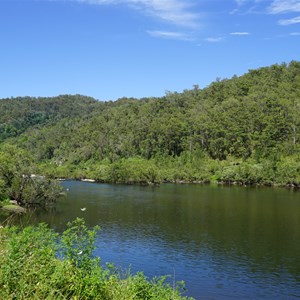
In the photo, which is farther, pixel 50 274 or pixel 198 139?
pixel 198 139

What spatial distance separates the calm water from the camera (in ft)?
95.1

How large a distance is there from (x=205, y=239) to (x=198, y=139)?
10230 centimetres

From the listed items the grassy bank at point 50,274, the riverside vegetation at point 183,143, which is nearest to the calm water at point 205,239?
the grassy bank at point 50,274

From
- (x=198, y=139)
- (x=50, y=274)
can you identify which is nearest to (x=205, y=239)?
(x=50, y=274)

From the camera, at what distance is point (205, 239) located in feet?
136

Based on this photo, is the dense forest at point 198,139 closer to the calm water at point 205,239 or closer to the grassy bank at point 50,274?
the calm water at point 205,239

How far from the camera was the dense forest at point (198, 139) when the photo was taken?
379 feet

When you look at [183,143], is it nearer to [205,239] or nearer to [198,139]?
[198,139]

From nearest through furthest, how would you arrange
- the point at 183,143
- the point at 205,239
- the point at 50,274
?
the point at 50,274
the point at 205,239
the point at 183,143

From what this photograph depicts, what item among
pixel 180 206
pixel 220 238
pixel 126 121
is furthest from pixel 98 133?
pixel 220 238

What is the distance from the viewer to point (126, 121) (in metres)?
174

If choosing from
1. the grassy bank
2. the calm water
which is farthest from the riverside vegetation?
the grassy bank

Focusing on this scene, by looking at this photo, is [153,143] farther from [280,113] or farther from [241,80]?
[241,80]

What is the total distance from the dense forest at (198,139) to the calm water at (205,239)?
1683 inches
